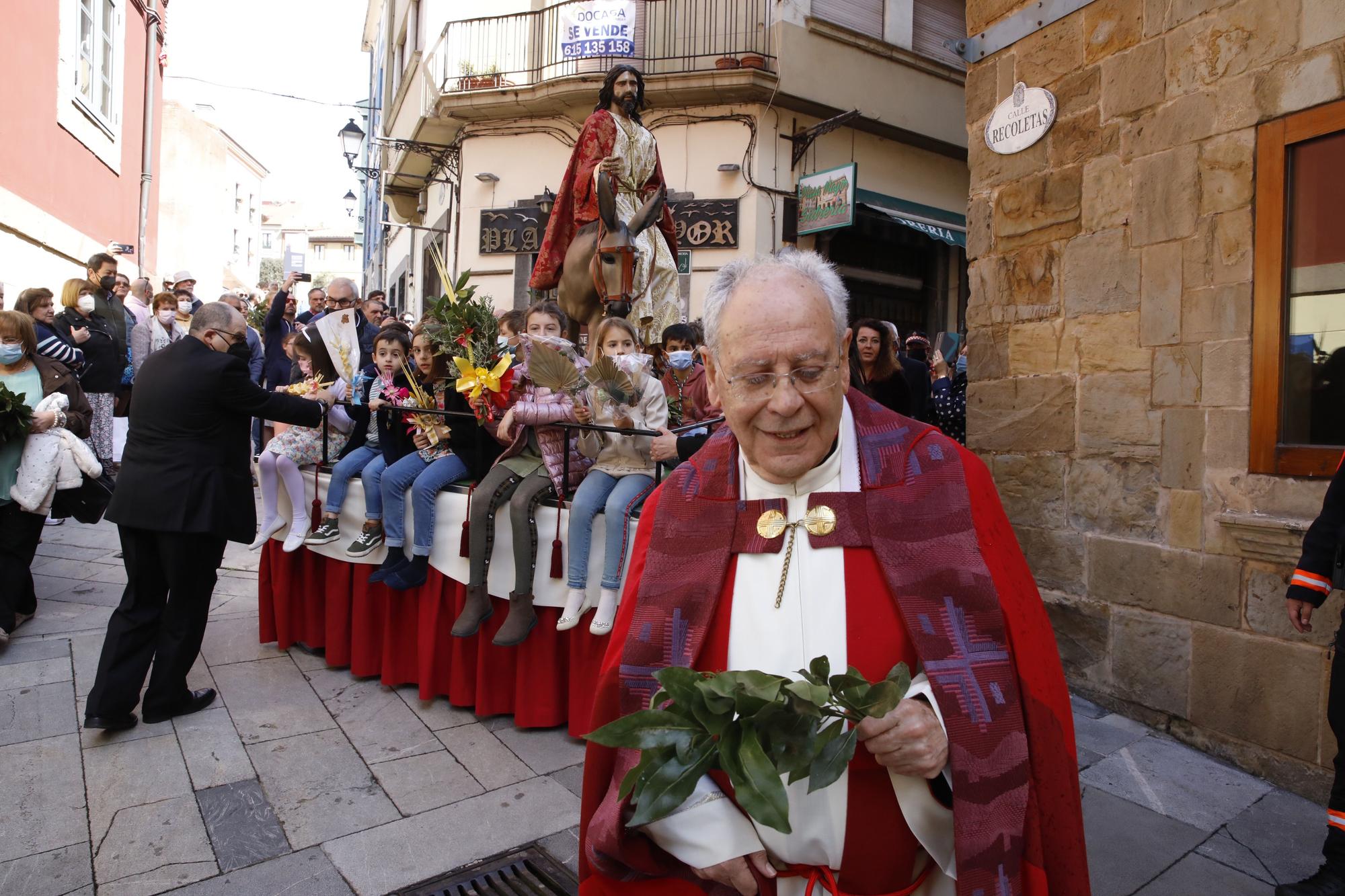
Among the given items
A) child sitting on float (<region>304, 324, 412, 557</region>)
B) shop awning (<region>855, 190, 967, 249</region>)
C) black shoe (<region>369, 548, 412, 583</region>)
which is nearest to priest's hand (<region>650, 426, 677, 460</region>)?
black shoe (<region>369, 548, 412, 583</region>)

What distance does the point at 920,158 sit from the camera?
14.3 m

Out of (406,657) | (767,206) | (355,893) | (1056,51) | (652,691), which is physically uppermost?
(767,206)

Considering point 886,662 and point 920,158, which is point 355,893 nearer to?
point 886,662

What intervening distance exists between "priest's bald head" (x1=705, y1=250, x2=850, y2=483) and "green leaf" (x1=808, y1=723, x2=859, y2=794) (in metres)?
0.58

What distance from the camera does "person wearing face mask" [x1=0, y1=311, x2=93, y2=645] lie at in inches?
204

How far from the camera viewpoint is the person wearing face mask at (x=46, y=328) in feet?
20.4

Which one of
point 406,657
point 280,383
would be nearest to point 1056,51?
point 406,657

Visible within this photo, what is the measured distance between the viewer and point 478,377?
420 centimetres

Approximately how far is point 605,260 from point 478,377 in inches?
40.6

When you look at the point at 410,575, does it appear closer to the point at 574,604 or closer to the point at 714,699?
the point at 574,604

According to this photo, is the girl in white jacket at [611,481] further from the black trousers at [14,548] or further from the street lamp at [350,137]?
the street lamp at [350,137]

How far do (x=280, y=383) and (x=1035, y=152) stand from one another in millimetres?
7322

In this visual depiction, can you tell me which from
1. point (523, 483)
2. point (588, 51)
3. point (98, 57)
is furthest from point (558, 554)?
point (98, 57)

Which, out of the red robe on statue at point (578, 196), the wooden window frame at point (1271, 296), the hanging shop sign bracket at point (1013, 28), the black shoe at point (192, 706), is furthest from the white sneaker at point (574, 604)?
the hanging shop sign bracket at point (1013, 28)
